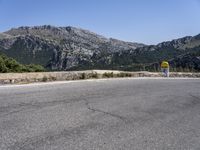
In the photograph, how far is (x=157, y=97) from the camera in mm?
10422

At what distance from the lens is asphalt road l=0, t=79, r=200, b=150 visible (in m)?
5.26

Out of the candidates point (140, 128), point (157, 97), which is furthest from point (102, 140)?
point (157, 97)

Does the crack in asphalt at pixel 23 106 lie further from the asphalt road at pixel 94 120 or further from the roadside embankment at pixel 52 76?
the roadside embankment at pixel 52 76

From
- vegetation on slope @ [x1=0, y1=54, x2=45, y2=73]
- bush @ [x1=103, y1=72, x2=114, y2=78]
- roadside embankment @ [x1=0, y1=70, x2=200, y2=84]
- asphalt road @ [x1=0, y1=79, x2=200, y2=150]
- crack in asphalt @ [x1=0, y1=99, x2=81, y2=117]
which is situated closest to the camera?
asphalt road @ [x1=0, y1=79, x2=200, y2=150]

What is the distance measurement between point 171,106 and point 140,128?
2861 mm

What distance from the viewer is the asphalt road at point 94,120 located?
5.26m

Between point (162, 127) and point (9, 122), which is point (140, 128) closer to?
point (162, 127)

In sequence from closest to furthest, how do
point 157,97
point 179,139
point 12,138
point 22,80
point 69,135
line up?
point 12,138 < point 69,135 < point 179,139 < point 157,97 < point 22,80

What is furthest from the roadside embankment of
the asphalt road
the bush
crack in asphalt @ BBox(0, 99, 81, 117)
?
crack in asphalt @ BBox(0, 99, 81, 117)

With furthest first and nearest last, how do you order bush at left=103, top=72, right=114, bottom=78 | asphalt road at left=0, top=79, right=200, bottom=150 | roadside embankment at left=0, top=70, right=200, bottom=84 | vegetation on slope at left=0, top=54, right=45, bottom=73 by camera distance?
vegetation on slope at left=0, top=54, right=45, bottom=73 < bush at left=103, top=72, right=114, bottom=78 < roadside embankment at left=0, top=70, right=200, bottom=84 < asphalt road at left=0, top=79, right=200, bottom=150

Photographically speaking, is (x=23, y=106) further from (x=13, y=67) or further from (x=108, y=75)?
(x=13, y=67)

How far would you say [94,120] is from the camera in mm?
6707

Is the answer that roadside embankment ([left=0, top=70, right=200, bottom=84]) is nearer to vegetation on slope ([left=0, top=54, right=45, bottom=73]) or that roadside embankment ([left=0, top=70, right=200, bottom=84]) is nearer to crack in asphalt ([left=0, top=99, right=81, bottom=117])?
crack in asphalt ([left=0, top=99, right=81, bottom=117])

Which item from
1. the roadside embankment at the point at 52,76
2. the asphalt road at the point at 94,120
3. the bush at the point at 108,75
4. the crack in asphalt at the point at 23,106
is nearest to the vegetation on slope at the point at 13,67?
the bush at the point at 108,75
